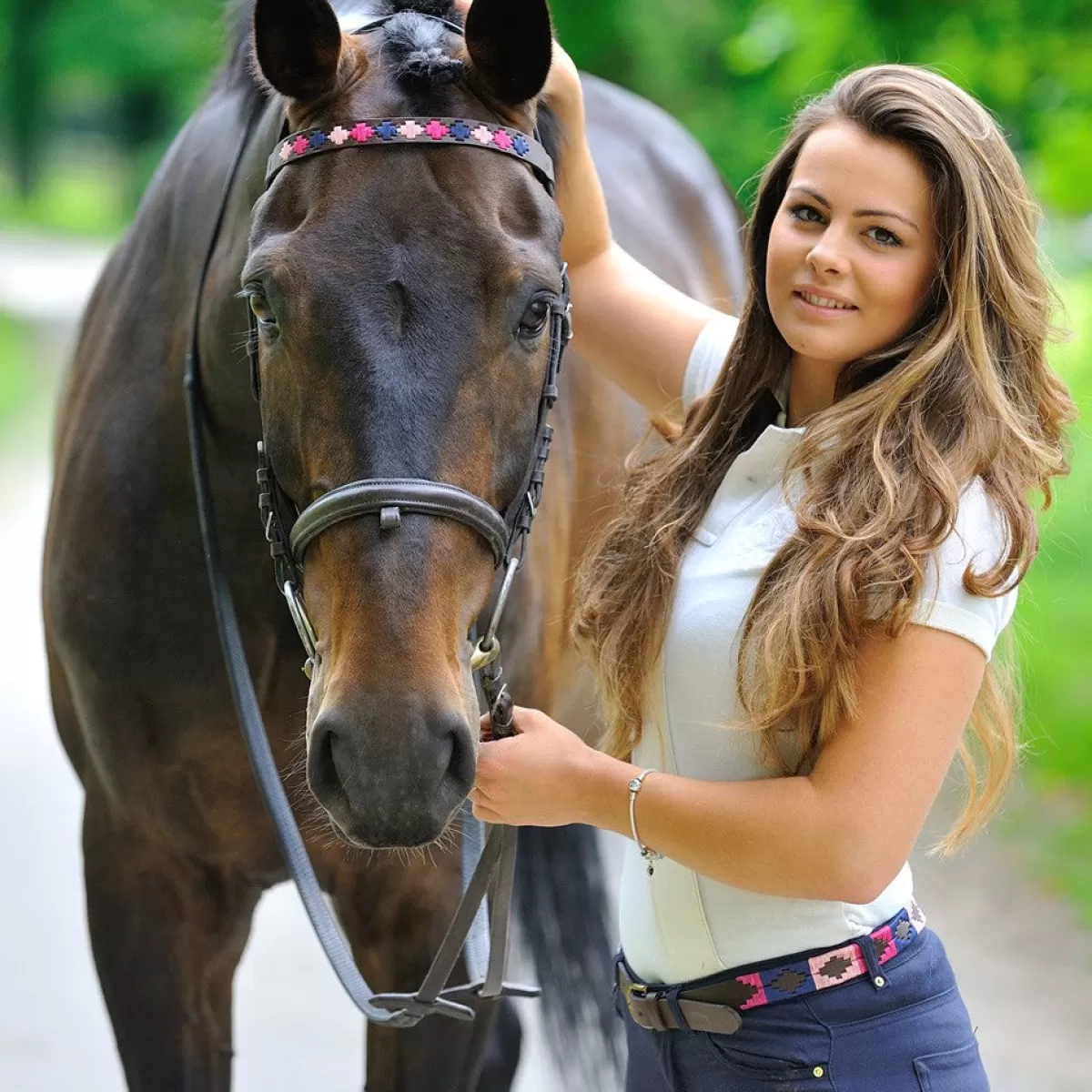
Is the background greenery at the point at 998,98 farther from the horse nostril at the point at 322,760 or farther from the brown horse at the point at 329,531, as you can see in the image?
the horse nostril at the point at 322,760

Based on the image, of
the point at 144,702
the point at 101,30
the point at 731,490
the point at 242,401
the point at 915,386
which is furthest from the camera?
the point at 101,30

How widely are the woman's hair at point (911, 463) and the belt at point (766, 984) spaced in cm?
19

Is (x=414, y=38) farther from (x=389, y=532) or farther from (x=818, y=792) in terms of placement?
(x=818, y=792)

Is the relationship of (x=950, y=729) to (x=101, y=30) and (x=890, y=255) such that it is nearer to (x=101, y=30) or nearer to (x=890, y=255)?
(x=890, y=255)

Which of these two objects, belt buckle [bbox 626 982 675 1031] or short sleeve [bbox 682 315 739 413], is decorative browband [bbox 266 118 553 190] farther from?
belt buckle [bbox 626 982 675 1031]

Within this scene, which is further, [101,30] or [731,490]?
[101,30]

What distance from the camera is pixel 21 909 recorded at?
4.48 meters

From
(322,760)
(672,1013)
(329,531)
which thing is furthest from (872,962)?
(329,531)

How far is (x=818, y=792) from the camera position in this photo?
1630mm

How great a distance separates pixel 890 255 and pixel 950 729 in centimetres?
54

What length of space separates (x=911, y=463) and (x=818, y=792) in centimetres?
38

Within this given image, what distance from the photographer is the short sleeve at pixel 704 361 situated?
226 centimetres

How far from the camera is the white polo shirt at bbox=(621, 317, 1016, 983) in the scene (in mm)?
1758

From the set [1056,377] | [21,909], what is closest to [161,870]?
[1056,377]
